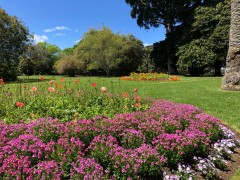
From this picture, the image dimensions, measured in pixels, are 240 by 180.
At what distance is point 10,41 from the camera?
82.0 feet

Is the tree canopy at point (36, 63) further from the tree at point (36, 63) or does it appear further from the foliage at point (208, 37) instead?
the foliage at point (208, 37)

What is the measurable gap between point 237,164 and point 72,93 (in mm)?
4534

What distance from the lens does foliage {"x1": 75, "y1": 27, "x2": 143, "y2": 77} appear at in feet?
101

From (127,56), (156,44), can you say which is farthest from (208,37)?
(127,56)

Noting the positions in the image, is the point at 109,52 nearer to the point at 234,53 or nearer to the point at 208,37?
the point at 208,37

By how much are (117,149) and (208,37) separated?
2427 centimetres

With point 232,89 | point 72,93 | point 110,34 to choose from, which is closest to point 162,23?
point 110,34

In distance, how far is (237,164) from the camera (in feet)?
13.5

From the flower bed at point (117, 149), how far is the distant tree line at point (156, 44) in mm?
18345

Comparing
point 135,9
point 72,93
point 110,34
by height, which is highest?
point 135,9

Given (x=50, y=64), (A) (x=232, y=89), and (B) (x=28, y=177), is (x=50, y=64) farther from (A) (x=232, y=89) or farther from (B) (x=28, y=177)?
(B) (x=28, y=177)

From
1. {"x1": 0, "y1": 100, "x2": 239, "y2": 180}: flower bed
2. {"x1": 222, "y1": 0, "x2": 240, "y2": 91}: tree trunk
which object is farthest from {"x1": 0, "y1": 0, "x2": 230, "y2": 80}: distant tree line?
{"x1": 0, "y1": 100, "x2": 239, "y2": 180}: flower bed

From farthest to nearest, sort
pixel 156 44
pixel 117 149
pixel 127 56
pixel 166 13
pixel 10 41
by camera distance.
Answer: pixel 127 56, pixel 156 44, pixel 166 13, pixel 10 41, pixel 117 149

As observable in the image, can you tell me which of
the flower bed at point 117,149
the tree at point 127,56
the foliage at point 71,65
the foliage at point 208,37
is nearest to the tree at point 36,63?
the foliage at point 71,65
